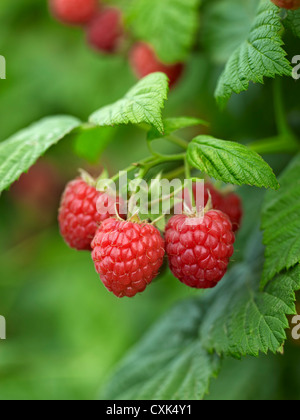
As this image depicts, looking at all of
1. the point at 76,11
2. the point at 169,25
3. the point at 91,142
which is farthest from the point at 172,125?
the point at 76,11

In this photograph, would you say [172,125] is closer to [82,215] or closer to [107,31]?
[82,215]

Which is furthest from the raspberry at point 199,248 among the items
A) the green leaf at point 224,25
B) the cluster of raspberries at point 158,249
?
the green leaf at point 224,25

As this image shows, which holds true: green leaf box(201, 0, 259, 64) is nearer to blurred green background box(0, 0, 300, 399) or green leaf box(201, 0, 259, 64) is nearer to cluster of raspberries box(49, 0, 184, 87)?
cluster of raspberries box(49, 0, 184, 87)


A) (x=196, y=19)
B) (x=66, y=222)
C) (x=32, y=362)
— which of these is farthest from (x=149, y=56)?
(x=32, y=362)

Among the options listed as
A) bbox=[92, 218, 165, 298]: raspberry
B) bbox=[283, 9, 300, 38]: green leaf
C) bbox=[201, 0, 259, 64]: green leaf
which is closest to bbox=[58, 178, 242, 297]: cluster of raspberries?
bbox=[92, 218, 165, 298]: raspberry

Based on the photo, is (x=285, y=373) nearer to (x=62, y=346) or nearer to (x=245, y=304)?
(x=245, y=304)

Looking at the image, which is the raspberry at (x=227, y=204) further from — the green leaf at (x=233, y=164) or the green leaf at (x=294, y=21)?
the green leaf at (x=294, y=21)
